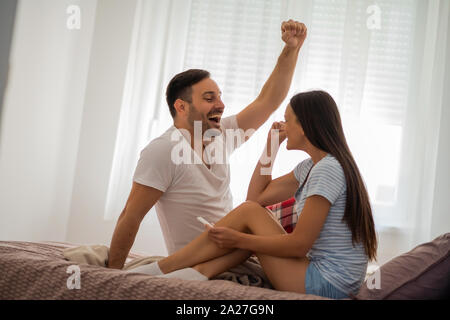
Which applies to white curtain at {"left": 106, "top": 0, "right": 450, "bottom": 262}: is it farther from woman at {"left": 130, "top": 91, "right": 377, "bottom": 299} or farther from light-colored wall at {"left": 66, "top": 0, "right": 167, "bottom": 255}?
woman at {"left": 130, "top": 91, "right": 377, "bottom": 299}

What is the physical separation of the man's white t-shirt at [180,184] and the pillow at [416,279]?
660 millimetres

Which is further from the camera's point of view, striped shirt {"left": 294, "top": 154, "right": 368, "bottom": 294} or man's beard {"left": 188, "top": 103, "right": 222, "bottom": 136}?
man's beard {"left": 188, "top": 103, "right": 222, "bottom": 136}

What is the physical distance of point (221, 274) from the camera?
4.74 feet

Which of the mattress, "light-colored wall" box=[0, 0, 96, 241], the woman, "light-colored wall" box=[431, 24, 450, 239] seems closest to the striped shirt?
the woman

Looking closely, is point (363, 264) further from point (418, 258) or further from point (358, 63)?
point (358, 63)

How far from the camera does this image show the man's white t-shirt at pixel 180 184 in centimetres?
162

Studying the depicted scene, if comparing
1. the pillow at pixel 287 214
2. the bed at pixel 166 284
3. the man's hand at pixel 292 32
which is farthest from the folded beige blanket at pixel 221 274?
the man's hand at pixel 292 32

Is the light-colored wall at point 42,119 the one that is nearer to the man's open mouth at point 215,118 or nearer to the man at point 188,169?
the man at point 188,169

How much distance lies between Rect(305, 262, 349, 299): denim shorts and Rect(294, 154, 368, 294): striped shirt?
13 millimetres

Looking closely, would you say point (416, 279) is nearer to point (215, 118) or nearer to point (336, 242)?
point (336, 242)

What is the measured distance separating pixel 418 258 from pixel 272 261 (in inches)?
16.0

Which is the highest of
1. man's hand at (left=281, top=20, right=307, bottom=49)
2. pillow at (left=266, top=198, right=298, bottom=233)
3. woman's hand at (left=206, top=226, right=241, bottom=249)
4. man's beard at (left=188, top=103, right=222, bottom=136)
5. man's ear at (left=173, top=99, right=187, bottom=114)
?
man's hand at (left=281, top=20, right=307, bottom=49)

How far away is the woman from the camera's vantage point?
4.39 ft

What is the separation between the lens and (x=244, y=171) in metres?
3.04
